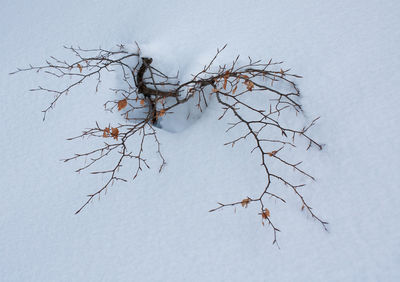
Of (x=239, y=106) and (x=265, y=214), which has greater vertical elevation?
(x=239, y=106)

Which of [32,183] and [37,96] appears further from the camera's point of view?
[37,96]

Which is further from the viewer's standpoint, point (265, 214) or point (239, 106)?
point (239, 106)

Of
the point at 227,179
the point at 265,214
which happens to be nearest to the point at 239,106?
the point at 227,179

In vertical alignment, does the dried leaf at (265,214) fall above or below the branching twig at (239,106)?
below

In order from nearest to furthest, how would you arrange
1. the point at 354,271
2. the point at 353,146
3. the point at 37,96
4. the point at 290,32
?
the point at 354,271 < the point at 353,146 < the point at 290,32 < the point at 37,96

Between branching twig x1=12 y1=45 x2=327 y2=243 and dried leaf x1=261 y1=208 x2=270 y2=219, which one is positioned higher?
branching twig x1=12 y1=45 x2=327 y2=243

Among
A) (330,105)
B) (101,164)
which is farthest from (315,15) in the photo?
(101,164)

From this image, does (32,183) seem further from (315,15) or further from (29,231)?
(315,15)

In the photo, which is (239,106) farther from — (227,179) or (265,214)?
(265,214)
